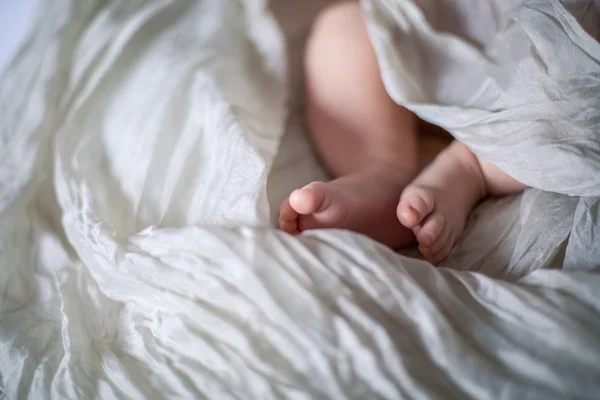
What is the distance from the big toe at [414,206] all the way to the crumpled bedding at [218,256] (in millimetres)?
67

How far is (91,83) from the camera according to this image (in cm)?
57

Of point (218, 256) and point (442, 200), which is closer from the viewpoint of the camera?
point (218, 256)

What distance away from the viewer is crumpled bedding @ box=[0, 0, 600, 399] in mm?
394

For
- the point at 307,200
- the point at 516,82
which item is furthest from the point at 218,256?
the point at 516,82

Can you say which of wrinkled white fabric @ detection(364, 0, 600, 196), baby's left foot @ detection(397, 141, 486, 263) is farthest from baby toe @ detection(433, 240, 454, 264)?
wrinkled white fabric @ detection(364, 0, 600, 196)

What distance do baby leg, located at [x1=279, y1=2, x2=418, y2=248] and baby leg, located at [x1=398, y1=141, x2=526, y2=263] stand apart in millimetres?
28

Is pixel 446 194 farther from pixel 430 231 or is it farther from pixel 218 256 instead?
pixel 218 256

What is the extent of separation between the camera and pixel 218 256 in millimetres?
441

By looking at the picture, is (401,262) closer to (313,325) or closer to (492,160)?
(313,325)

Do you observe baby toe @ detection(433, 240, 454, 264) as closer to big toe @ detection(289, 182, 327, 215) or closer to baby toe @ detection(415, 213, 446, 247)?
baby toe @ detection(415, 213, 446, 247)

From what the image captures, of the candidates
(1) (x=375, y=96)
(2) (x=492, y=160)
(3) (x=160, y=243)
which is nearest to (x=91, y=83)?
(3) (x=160, y=243)

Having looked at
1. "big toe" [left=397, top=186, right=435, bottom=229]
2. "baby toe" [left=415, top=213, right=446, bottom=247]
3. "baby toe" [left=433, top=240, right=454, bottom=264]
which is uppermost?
"big toe" [left=397, top=186, right=435, bottom=229]

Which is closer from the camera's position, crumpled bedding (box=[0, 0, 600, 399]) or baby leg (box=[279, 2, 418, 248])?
crumpled bedding (box=[0, 0, 600, 399])

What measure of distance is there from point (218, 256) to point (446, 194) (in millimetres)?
268
